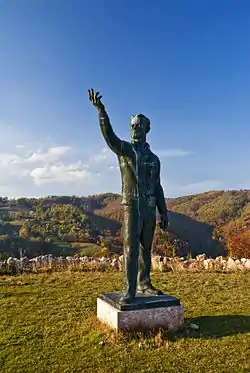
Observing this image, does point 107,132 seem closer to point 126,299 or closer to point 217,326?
point 126,299

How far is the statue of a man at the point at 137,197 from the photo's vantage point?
5.14 metres

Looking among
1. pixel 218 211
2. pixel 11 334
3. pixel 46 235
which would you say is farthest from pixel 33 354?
pixel 218 211

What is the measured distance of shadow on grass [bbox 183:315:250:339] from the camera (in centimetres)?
502

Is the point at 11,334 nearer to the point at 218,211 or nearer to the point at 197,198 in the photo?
the point at 218,211

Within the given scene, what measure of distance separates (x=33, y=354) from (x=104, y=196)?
1249 inches

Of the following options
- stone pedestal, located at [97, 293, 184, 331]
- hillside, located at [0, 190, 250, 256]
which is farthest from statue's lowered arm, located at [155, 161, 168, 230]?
hillside, located at [0, 190, 250, 256]

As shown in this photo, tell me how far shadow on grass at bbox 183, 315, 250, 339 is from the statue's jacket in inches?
70.0

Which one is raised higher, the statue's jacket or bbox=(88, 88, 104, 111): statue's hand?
bbox=(88, 88, 104, 111): statue's hand

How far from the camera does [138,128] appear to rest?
535 centimetres

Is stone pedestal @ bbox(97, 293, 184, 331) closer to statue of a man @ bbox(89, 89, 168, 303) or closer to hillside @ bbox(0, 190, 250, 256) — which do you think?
statue of a man @ bbox(89, 89, 168, 303)

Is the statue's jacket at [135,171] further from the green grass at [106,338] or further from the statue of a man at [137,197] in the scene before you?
the green grass at [106,338]

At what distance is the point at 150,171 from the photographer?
5.39 m

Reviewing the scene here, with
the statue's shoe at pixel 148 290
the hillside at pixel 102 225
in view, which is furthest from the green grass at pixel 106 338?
the hillside at pixel 102 225

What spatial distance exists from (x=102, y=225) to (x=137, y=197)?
20.8m
